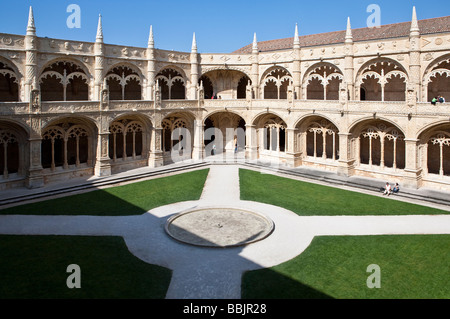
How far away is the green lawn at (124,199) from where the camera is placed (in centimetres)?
2177

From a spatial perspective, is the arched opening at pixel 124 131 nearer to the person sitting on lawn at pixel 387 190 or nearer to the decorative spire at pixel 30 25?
the decorative spire at pixel 30 25

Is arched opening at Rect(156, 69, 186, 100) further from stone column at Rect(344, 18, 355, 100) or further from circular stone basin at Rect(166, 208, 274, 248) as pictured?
circular stone basin at Rect(166, 208, 274, 248)

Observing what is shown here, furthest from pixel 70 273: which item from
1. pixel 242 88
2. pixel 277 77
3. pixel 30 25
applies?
pixel 242 88

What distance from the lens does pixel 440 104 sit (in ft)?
81.3

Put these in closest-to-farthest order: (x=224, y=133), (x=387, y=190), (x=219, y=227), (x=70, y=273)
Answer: (x=70, y=273)
(x=219, y=227)
(x=387, y=190)
(x=224, y=133)

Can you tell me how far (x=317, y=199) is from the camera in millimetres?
24281

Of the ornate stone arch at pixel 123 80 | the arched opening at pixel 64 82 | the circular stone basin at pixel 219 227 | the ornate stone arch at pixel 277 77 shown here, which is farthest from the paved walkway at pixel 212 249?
the ornate stone arch at pixel 277 77

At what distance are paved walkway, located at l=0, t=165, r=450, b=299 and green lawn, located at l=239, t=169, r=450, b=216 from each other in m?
0.95

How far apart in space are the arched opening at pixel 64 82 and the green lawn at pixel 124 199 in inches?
377

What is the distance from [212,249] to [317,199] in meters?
10.2

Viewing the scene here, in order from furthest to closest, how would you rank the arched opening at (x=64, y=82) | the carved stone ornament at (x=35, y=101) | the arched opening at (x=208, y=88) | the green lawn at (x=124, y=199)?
the arched opening at (x=208, y=88)
the arched opening at (x=64, y=82)
the carved stone ornament at (x=35, y=101)
the green lawn at (x=124, y=199)

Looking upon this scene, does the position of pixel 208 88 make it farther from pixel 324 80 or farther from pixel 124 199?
pixel 124 199
